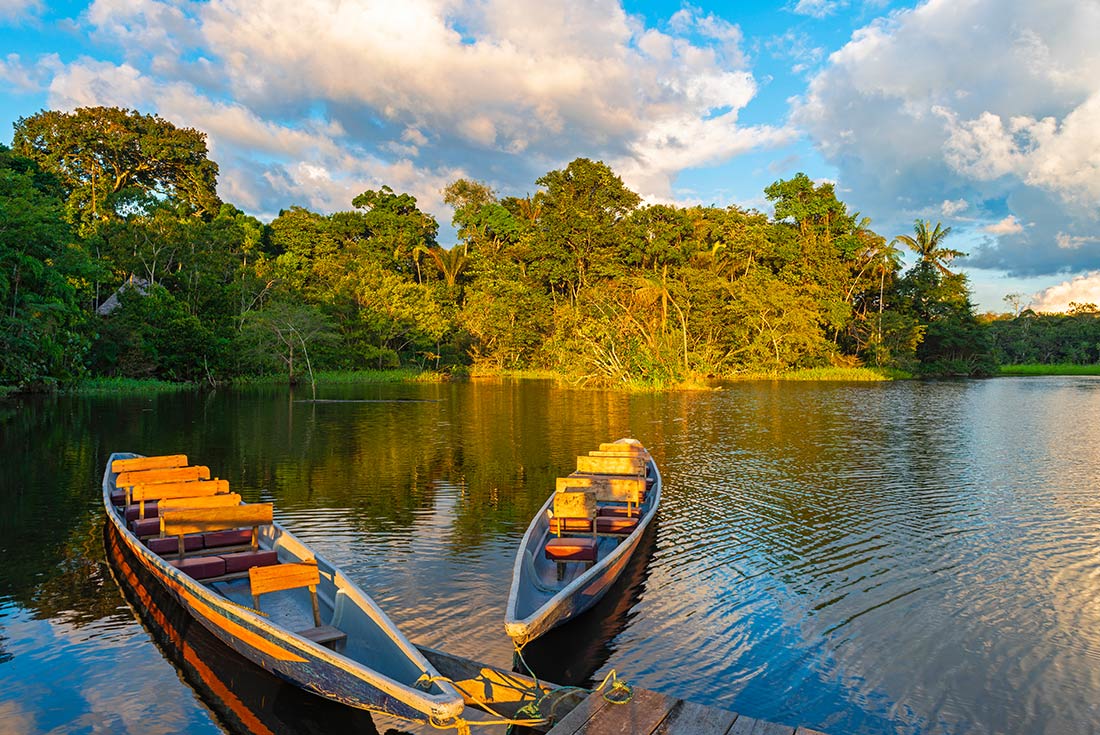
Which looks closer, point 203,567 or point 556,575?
point 203,567

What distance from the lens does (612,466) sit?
569 inches

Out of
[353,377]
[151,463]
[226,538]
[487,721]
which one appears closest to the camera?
[487,721]

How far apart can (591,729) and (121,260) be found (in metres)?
51.2

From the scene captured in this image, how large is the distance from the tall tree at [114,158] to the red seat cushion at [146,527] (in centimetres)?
4528

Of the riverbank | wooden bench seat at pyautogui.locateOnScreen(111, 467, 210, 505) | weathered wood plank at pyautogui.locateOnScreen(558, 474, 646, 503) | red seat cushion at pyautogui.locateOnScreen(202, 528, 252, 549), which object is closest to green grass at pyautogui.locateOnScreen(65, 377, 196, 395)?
the riverbank

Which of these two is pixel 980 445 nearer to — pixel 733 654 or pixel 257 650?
pixel 733 654

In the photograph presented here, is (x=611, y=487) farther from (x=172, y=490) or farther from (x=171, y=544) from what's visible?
(x=172, y=490)

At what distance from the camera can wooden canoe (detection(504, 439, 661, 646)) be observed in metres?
7.08

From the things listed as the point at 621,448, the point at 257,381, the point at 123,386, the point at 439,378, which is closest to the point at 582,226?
the point at 439,378

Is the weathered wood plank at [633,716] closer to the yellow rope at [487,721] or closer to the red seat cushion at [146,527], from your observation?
the yellow rope at [487,721]

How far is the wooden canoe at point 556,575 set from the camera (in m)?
7.08

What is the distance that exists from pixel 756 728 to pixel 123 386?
48.0 metres

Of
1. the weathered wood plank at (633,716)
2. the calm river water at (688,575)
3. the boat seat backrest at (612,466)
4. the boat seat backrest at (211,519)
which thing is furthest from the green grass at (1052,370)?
the weathered wood plank at (633,716)

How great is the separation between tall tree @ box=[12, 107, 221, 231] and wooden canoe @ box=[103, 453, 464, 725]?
157 feet
